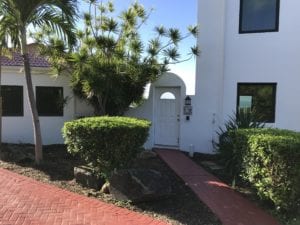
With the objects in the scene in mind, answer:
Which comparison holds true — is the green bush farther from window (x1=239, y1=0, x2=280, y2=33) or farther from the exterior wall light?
window (x1=239, y1=0, x2=280, y2=33)

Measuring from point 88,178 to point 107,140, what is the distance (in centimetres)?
115

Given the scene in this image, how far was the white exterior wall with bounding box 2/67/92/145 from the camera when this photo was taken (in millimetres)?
13328

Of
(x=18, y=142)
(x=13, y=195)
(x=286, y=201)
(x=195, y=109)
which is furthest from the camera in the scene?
(x=18, y=142)

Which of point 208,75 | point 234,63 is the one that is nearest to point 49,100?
point 208,75

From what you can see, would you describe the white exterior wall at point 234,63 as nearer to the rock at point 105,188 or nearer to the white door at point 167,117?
the white door at point 167,117

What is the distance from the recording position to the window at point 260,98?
1183 centimetres

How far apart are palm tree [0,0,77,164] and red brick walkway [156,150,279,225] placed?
4116mm

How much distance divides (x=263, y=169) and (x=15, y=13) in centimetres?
698

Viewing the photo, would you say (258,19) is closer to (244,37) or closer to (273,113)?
(244,37)

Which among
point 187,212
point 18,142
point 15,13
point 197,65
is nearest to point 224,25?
point 197,65

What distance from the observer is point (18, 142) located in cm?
1339

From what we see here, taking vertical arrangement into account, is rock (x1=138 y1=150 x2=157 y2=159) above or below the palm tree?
below

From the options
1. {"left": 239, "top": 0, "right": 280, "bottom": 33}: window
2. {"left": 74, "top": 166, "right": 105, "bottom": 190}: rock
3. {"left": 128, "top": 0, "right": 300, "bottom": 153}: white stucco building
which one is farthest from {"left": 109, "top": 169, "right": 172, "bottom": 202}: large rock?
{"left": 239, "top": 0, "right": 280, "bottom": 33}: window

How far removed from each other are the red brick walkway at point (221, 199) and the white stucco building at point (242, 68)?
96.5 inches
